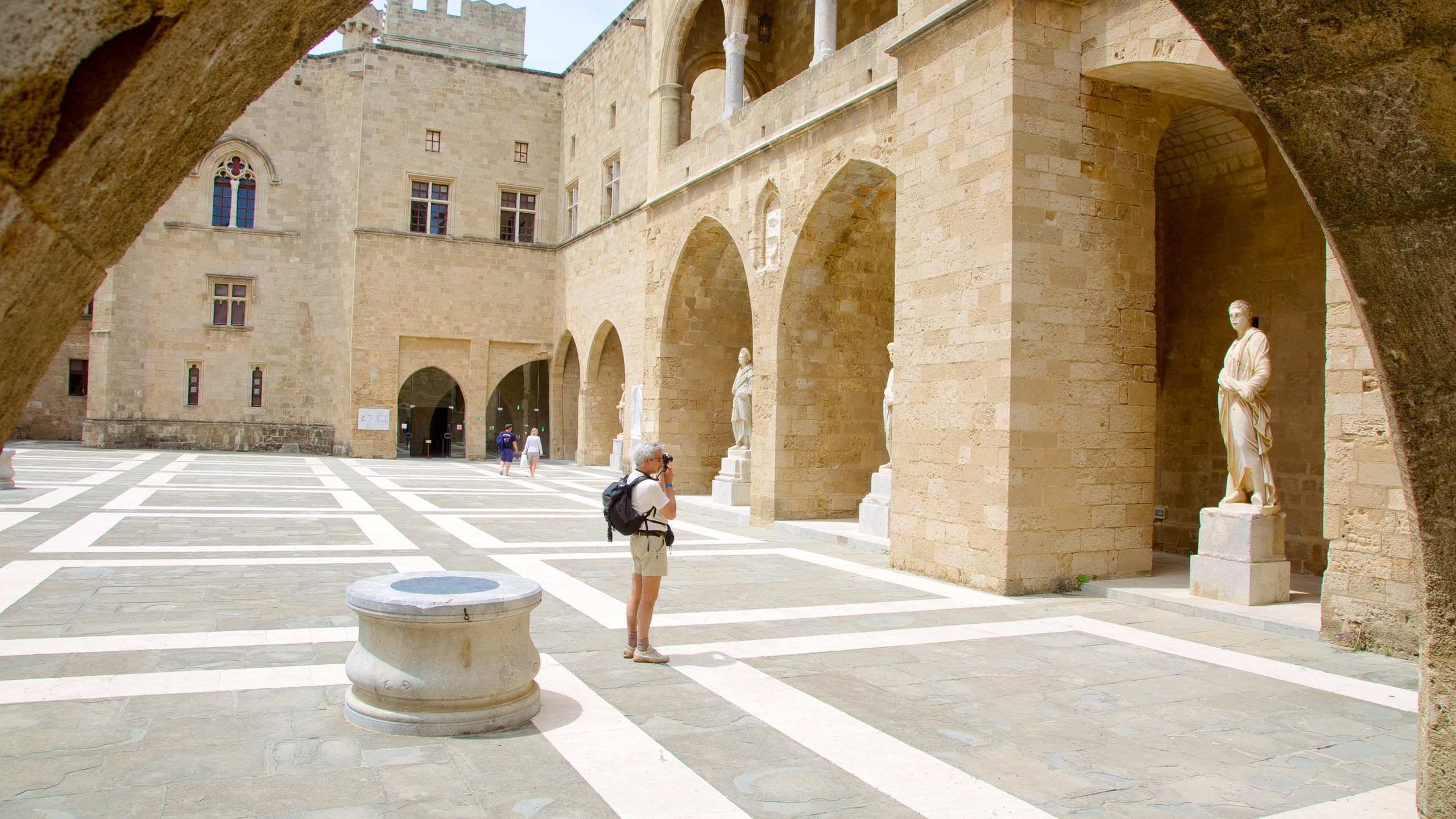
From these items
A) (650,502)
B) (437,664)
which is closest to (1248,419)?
(650,502)

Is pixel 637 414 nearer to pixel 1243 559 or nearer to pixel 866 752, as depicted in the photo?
pixel 1243 559

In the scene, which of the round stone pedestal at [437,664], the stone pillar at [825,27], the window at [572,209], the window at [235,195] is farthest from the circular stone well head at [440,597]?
the window at [235,195]

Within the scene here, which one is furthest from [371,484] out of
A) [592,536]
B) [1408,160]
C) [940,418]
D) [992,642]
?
[1408,160]

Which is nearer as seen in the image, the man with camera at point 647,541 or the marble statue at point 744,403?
the man with camera at point 647,541

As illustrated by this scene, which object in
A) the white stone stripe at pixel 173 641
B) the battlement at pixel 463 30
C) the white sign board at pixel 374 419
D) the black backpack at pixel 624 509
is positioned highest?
the battlement at pixel 463 30

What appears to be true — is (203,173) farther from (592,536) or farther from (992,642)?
(992,642)

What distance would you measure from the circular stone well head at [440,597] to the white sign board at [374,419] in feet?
74.3

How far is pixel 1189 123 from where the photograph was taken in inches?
408

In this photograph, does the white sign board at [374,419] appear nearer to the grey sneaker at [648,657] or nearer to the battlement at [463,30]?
the battlement at [463,30]

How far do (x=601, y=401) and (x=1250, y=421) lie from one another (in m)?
18.4

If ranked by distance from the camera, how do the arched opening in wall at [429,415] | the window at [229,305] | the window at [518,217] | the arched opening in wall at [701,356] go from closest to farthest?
the arched opening in wall at [701,356], the window at [229,305], the arched opening in wall at [429,415], the window at [518,217]

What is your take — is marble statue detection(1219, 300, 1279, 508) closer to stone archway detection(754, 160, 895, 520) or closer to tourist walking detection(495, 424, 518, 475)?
stone archway detection(754, 160, 895, 520)

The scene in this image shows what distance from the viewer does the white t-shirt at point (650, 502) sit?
17.7ft

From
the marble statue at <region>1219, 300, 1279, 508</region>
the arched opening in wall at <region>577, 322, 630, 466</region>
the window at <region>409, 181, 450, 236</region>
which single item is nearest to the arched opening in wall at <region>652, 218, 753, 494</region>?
the arched opening in wall at <region>577, 322, 630, 466</region>
